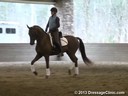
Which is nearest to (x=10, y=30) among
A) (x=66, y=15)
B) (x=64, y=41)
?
(x=66, y=15)

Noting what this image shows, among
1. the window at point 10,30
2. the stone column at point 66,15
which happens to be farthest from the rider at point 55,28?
the stone column at point 66,15

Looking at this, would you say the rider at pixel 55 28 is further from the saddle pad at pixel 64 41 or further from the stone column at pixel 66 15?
the stone column at pixel 66 15

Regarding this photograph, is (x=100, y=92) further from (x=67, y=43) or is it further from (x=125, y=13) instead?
(x=125, y=13)

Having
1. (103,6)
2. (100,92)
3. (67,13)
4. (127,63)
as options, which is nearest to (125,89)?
(100,92)

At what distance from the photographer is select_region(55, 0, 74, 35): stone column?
14.2 m

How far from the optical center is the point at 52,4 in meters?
14.6

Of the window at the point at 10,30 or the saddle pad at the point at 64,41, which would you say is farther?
the window at the point at 10,30

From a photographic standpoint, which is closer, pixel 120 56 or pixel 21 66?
pixel 21 66

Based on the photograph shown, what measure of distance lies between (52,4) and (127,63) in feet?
13.6

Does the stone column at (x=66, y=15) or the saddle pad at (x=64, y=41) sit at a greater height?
the stone column at (x=66, y=15)

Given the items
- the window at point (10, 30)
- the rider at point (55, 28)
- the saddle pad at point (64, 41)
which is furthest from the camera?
the window at point (10, 30)

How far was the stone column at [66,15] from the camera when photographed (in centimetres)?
1425

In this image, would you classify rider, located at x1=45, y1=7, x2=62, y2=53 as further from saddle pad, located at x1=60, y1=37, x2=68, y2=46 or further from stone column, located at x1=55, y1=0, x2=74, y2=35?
stone column, located at x1=55, y1=0, x2=74, y2=35

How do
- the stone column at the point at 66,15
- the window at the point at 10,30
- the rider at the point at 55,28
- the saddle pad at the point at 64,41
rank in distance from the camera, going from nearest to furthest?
the rider at the point at 55,28 → the saddle pad at the point at 64,41 → the window at the point at 10,30 → the stone column at the point at 66,15
